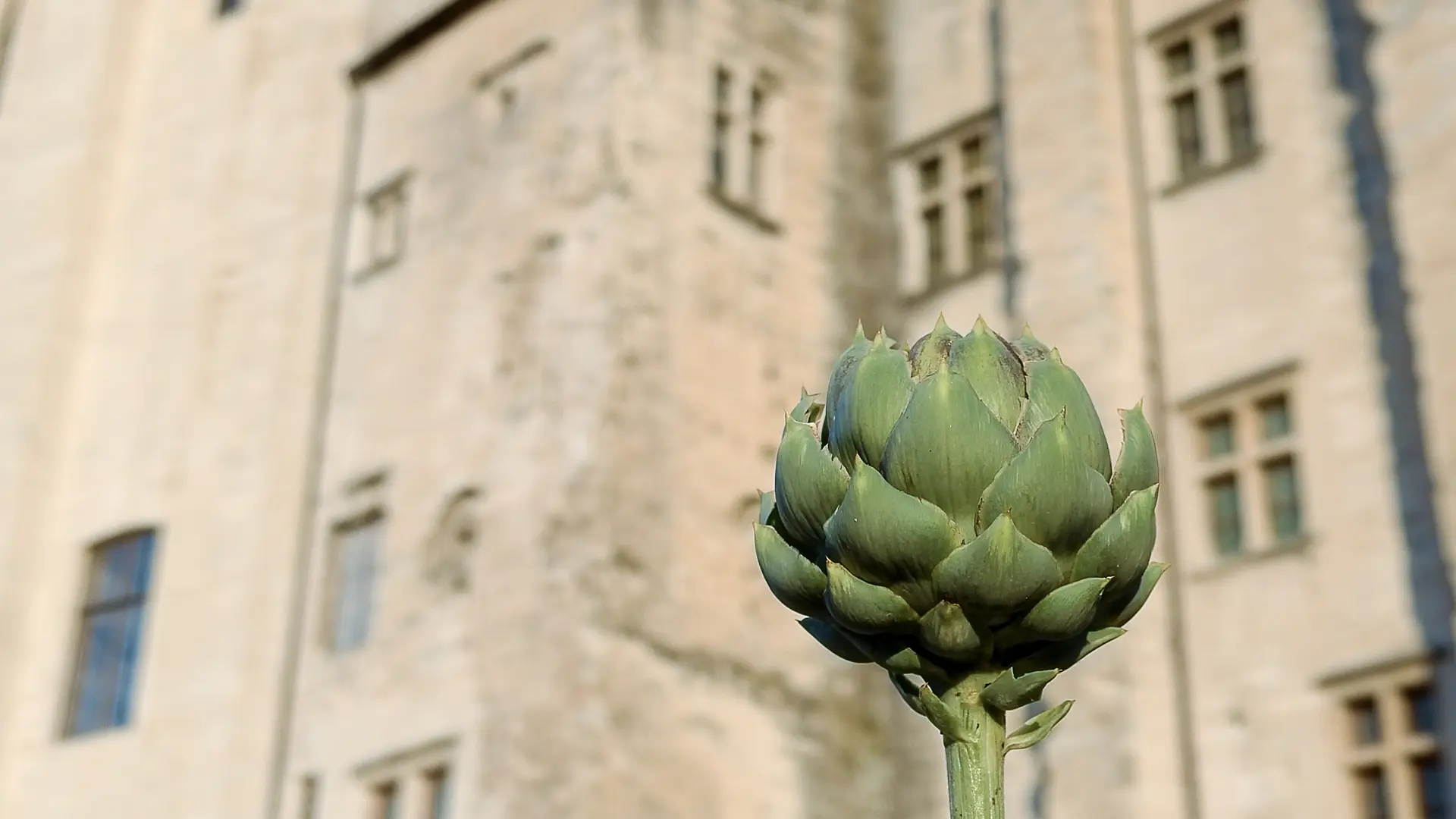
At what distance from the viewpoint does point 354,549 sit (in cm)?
1498

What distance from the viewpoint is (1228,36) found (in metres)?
13.5

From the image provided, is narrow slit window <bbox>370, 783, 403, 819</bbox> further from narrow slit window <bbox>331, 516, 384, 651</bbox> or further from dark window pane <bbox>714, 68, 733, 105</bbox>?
dark window pane <bbox>714, 68, 733, 105</bbox>

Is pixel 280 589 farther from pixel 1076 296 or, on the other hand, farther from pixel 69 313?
pixel 1076 296

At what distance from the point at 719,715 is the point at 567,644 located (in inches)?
49.2

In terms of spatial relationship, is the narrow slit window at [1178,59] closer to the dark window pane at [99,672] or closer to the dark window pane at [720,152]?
the dark window pane at [720,152]

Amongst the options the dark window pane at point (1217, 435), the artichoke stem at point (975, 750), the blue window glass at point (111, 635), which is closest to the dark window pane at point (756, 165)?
the dark window pane at point (1217, 435)

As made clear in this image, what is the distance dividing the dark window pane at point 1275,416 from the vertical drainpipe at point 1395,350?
75 centimetres

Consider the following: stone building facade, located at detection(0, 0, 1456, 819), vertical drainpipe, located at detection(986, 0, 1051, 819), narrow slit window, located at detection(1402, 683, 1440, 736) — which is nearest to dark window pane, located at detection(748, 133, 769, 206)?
stone building facade, located at detection(0, 0, 1456, 819)

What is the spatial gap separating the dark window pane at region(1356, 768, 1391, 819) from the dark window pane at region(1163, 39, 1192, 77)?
523 centimetres

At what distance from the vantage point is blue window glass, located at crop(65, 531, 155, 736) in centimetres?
1622

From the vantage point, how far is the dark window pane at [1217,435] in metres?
12.6

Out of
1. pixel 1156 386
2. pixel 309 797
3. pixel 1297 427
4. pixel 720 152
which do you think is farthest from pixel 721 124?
pixel 309 797

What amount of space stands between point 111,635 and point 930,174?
807 centimetres

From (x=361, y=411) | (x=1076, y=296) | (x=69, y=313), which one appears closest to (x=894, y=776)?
(x=1076, y=296)
